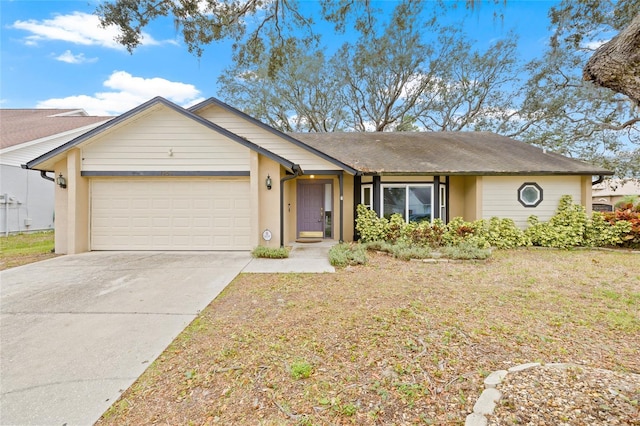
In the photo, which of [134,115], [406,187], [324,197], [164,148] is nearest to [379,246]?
[406,187]

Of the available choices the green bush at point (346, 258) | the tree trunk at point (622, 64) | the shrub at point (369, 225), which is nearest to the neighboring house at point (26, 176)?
the green bush at point (346, 258)

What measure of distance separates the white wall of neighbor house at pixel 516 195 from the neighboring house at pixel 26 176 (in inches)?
773

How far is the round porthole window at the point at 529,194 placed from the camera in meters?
10.0

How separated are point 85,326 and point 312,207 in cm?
807

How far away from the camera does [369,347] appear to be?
112 inches

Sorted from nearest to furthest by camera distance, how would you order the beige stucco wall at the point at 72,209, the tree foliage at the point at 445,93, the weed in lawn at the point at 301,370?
1. the weed in lawn at the point at 301,370
2. the beige stucco wall at the point at 72,209
3. the tree foliage at the point at 445,93

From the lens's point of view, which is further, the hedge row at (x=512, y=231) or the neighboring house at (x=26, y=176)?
the neighboring house at (x=26, y=176)

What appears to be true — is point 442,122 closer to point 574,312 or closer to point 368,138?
point 368,138

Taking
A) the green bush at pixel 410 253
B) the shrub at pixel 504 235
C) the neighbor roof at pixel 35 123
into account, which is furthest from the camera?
the neighbor roof at pixel 35 123

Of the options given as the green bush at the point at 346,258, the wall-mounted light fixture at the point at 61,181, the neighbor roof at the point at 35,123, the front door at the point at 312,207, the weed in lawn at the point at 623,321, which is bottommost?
the weed in lawn at the point at 623,321

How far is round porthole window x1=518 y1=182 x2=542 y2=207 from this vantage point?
32.8 feet

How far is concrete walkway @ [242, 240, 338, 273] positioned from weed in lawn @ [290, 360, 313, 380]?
3532 mm

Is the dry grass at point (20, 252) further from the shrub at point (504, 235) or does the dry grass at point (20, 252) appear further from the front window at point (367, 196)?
the shrub at point (504, 235)

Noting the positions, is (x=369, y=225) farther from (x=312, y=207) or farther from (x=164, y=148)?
(x=164, y=148)
